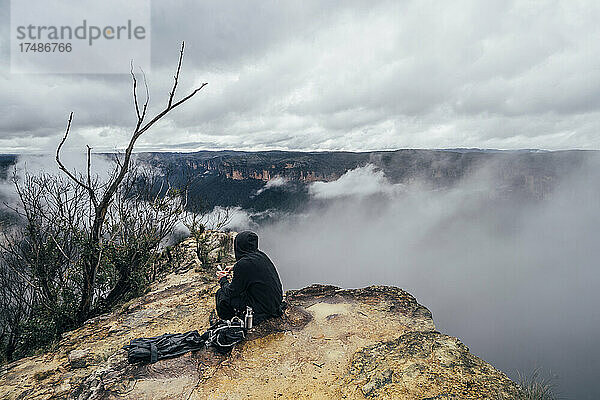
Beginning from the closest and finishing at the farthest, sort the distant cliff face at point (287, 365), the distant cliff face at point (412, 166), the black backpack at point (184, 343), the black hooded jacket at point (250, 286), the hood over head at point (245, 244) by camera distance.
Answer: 1. the distant cliff face at point (287, 365)
2. the black backpack at point (184, 343)
3. the black hooded jacket at point (250, 286)
4. the hood over head at point (245, 244)
5. the distant cliff face at point (412, 166)

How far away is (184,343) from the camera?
21.1ft

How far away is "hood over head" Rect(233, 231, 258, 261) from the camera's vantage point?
7.29m

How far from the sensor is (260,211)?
131 meters

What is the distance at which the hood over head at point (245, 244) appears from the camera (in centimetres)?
729

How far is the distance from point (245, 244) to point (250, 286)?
2.97 ft

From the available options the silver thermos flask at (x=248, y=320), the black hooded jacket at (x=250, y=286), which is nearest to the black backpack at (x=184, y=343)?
the silver thermos flask at (x=248, y=320)

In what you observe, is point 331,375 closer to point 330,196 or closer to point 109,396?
point 109,396

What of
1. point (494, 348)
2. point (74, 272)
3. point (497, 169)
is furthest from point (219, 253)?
point (497, 169)

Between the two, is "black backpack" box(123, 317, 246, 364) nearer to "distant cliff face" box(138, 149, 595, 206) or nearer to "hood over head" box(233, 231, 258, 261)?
"hood over head" box(233, 231, 258, 261)

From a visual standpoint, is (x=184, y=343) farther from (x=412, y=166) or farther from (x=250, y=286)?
(x=412, y=166)

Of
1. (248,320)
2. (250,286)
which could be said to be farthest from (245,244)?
(248,320)

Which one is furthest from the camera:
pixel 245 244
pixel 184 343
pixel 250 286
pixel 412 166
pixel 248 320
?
pixel 412 166

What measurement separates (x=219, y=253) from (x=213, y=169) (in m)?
128

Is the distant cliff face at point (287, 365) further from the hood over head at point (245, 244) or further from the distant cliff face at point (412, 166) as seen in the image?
the distant cliff face at point (412, 166)
